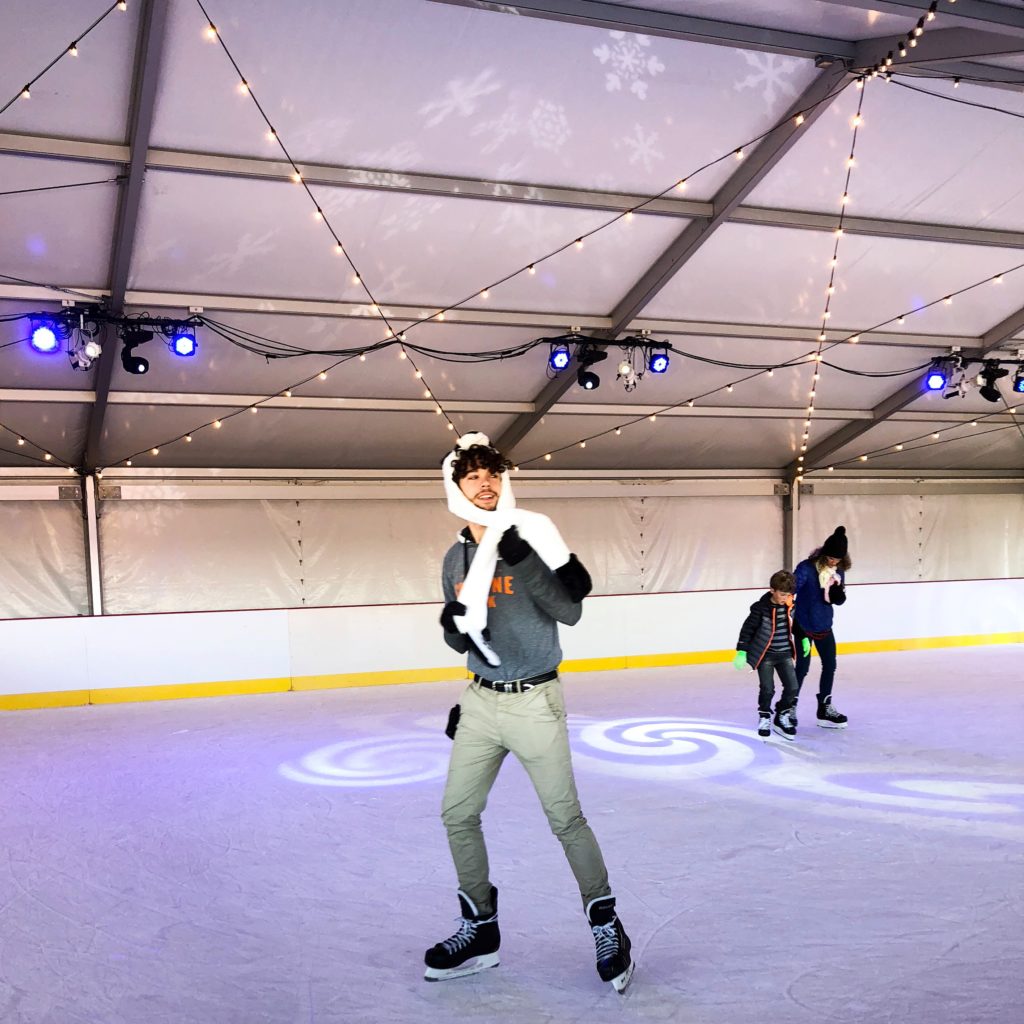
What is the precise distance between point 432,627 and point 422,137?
4.51 meters

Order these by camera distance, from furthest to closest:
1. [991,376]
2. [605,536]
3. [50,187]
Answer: [605,536] → [991,376] → [50,187]

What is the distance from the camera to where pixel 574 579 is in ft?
8.39

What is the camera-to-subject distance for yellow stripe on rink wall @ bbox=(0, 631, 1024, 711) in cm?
832

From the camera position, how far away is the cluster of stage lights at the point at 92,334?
768cm

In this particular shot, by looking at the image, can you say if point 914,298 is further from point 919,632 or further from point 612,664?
point 612,664

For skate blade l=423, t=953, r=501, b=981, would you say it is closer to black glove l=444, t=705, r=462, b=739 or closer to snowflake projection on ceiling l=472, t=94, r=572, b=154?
black glove l=444, t=705, r=462, b=739

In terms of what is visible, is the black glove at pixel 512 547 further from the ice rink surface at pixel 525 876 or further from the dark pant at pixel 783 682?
the dark pant at pixel 783 682

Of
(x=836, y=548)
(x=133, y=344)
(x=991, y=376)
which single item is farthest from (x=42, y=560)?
(x=991, y=376)

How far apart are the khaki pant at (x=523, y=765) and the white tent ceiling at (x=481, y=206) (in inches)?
184

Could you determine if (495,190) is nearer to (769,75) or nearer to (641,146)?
(641,146)

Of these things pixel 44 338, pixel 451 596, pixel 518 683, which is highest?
pixel 44 338

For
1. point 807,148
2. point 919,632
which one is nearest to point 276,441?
point 807,148

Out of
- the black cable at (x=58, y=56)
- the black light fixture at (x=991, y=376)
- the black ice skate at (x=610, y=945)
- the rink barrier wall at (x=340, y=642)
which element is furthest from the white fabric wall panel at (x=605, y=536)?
the black ice skate at (x=610, y=945)

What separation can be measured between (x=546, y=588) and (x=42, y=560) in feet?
32.7
